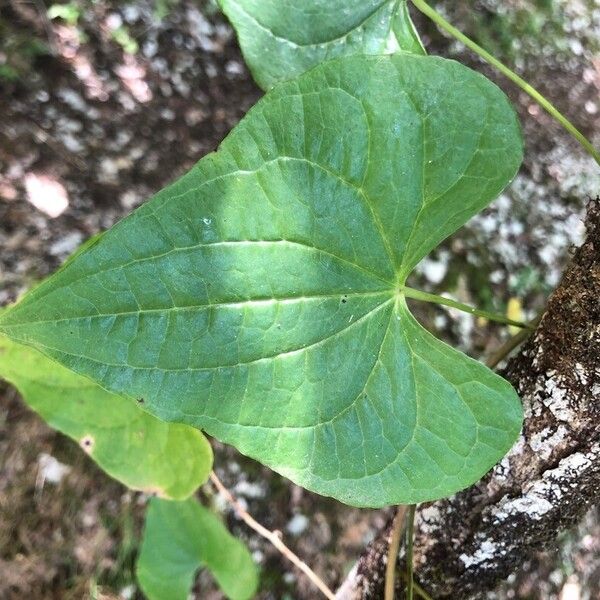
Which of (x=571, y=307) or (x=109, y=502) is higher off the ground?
(x=571, y=307)

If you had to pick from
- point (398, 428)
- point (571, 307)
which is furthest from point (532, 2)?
point (398, 428)

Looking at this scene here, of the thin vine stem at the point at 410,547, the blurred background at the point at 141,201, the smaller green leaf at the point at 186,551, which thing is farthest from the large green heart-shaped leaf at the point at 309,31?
the blurred background at the point at 141,201

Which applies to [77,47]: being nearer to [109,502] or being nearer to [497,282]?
[109,502]

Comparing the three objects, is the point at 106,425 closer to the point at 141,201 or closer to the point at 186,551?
the point at 186,551

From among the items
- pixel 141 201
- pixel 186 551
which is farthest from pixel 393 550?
pixel 141 201

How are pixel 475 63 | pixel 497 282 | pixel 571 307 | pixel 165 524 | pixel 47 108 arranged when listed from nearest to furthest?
1. pixel 571 307
2. pixel 165 524
3. pixel 47 108
4. pixel 497 282
5. pixel 475 63

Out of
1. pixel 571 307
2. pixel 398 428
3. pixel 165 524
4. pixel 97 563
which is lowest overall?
pixel 97 563

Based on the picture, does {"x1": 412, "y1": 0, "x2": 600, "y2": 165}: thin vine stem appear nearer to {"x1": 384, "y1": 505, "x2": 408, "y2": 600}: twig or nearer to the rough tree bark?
the rough tree bark
